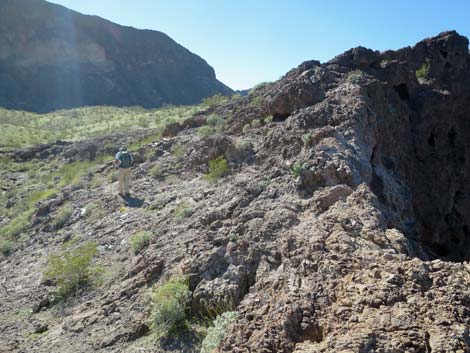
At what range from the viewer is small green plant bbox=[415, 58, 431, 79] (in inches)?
521

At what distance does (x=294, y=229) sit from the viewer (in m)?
5.48

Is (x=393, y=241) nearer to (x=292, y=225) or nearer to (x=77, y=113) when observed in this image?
(x=292, y=225)

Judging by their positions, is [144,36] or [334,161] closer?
[334,161]

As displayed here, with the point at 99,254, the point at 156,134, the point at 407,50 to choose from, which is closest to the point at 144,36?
the point at 156,134

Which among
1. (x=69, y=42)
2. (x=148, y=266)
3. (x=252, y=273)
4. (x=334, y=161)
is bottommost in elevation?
(x=148, y=266)

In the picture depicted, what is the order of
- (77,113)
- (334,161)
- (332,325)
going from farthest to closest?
(77,113) < (334,161) < (332,325)

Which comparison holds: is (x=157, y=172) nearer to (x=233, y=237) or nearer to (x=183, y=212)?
(x=183, y=212)

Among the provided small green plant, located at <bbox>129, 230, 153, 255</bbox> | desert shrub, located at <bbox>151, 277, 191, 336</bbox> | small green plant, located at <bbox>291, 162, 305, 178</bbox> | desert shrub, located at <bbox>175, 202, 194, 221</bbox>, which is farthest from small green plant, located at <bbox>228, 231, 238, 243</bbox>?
small green plant, located at <bbox>129, 230, 153, 255</bbox>

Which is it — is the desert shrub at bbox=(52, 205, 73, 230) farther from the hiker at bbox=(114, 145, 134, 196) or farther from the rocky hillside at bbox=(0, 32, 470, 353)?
the hiker at bbox=(114, 145, 134, 196)

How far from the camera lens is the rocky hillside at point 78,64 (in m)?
55.9

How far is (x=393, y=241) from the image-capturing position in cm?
470

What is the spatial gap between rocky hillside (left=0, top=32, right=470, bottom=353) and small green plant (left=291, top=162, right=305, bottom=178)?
3cm

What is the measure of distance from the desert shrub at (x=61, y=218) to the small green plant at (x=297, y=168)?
7.59 metres

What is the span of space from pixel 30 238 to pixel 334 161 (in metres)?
9.00
